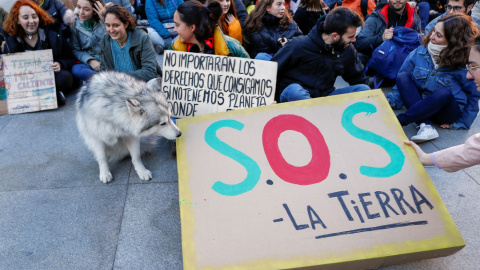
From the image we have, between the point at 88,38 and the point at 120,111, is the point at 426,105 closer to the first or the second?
the point at 120,111

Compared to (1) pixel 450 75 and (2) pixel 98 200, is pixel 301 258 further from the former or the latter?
(1) pixel 450 75

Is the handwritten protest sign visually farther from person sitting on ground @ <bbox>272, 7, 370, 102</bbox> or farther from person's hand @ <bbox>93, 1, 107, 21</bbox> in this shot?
person's hand @ <bbox>93, 1, 107, 21</bbox>

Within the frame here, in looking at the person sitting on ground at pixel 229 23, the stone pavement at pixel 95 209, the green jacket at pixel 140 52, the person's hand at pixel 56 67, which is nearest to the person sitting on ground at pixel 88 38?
the person's hand at pixel 56 67

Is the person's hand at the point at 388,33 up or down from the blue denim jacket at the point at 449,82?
up

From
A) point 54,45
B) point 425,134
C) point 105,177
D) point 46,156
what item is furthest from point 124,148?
point 425,134

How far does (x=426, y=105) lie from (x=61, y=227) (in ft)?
12.0

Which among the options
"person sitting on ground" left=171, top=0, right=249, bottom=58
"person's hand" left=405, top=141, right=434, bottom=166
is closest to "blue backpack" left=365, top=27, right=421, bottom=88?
"person sitting on ground" left=171, top=0, right=249, bottom=58

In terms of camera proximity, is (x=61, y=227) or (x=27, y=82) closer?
(x=61, y=227)

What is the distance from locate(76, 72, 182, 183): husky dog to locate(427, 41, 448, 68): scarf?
291cm

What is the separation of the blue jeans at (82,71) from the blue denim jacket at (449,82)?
4157mm

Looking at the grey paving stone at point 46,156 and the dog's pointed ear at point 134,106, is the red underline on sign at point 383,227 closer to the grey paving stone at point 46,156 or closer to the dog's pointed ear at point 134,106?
the dog's pointed ear at point 134,106

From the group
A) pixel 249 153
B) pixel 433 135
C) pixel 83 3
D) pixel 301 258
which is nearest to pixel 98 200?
pixel 249 153

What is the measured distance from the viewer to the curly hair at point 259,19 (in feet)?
15.4

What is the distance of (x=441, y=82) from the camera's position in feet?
12.4
